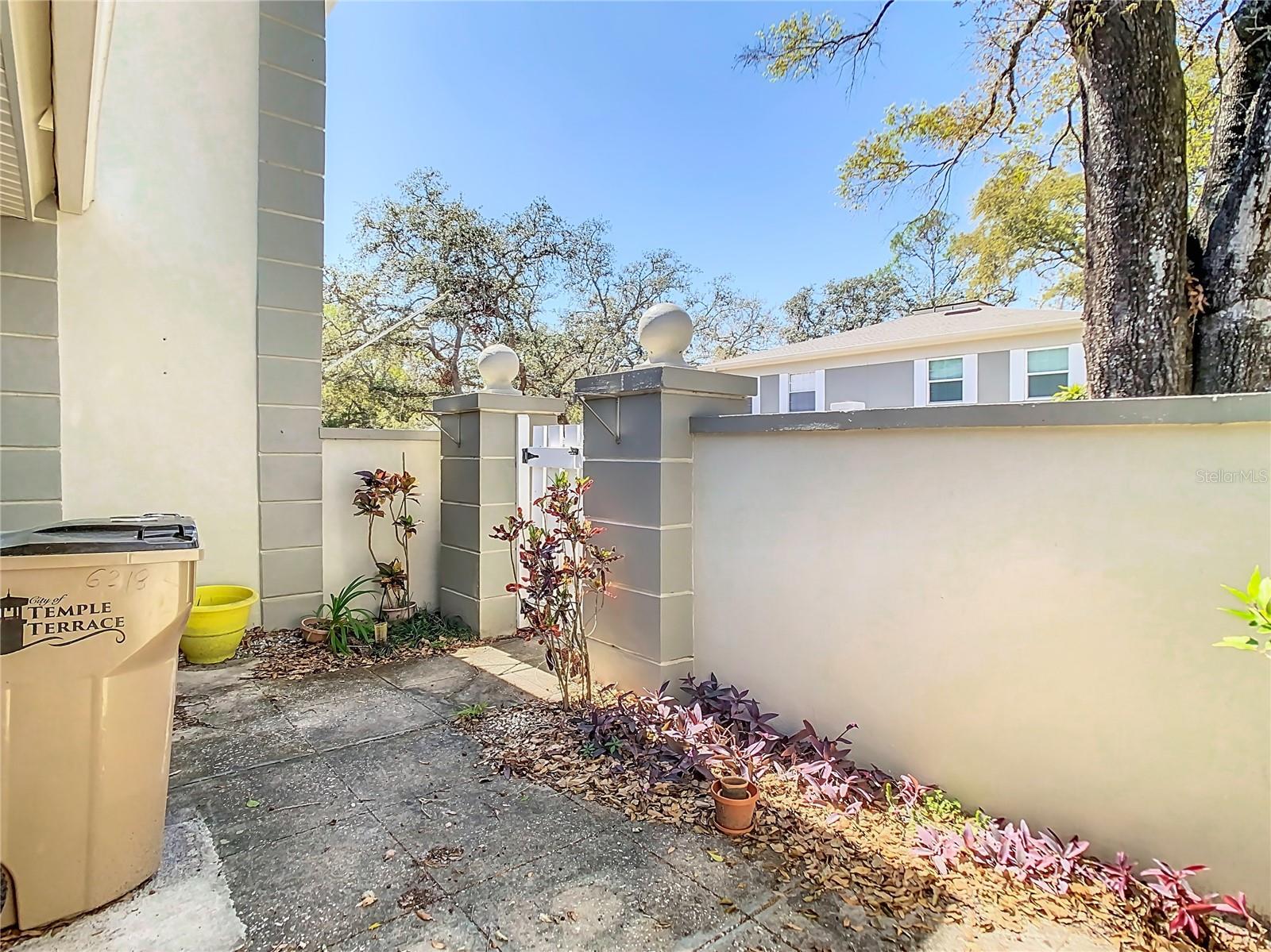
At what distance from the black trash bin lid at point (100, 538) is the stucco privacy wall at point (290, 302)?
2808 millimetres

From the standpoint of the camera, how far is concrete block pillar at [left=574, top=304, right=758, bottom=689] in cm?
356

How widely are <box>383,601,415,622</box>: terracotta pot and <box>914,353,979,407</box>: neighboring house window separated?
966cm

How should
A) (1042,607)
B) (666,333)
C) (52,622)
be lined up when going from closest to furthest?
(52,622) < (1042,607) < (666,333)

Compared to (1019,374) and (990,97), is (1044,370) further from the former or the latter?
(990,97)

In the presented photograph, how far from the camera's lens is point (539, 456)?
199 inches

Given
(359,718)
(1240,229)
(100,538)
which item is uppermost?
(1240,229)

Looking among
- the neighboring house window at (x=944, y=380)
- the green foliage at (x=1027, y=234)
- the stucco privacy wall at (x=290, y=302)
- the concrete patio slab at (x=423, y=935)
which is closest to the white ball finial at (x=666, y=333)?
the concrete patio slab at (x=423, y=935)

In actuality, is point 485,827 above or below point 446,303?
below

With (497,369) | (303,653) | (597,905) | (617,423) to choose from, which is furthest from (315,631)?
(597,905)

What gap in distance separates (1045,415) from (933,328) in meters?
10.9

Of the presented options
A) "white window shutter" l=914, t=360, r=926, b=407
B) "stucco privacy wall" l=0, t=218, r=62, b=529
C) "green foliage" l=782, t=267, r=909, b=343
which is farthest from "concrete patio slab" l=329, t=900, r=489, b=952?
"green foliage" l=782, t=267, r=909, b=343

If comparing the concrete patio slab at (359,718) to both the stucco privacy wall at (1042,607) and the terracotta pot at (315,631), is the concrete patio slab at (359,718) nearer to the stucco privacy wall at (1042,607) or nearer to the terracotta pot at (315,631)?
the terracotta pot at (315,631)

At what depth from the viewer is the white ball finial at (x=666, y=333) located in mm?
3625

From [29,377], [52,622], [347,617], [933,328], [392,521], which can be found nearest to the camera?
[52,622]
